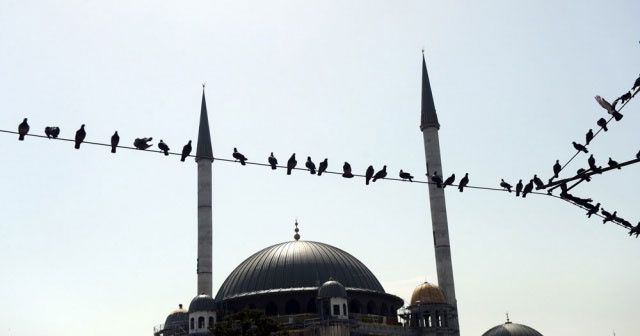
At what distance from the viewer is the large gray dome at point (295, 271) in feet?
191

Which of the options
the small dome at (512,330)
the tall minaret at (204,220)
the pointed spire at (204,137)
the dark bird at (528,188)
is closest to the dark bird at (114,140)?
the dark bird at (528,188)

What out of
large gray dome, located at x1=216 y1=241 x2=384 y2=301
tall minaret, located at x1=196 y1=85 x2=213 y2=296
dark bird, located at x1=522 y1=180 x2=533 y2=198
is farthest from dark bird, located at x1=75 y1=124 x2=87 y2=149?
tall minaret, located at x1=196 y1=85 x2=213 y2=296

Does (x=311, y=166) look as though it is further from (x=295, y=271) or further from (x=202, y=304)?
(x=295, y=271)

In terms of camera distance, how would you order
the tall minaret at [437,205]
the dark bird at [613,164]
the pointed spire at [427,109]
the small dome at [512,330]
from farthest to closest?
the small dome at [512,330], the pointed spire at [427,109], the tall minaret at [437,205], the dark bird at [613,164]

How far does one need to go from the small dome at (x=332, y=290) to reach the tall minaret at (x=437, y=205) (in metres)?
9.34

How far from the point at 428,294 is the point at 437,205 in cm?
826

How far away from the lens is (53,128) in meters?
23.5

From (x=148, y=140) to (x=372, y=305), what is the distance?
123 ft

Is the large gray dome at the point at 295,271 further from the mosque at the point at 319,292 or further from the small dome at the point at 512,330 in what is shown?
the small dome at the point at 512,330

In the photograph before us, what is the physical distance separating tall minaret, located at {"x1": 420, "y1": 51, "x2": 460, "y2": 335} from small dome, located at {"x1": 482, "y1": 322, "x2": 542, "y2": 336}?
1351cm

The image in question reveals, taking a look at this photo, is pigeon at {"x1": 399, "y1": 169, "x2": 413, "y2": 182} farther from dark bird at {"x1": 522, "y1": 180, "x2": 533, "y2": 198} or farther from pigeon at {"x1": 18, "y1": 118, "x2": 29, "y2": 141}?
pigeon at {"x1": 18, "y1": 118, "x2": 29, "y2": 141}

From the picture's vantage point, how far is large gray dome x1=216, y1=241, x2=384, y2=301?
58219 millimetres

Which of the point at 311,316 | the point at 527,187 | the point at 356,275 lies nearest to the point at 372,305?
the point at 356,275

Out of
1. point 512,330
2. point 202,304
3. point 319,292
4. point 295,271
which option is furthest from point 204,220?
point 512,330
